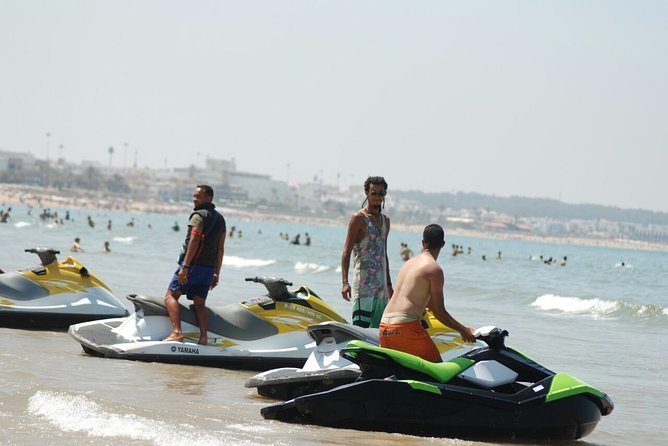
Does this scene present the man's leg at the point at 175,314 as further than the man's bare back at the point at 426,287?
Yes

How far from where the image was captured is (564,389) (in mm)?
7914

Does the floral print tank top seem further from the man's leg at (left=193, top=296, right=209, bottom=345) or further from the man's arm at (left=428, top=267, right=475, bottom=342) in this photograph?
the man's arm at (left=428, top=267, right=475, bottom=342)

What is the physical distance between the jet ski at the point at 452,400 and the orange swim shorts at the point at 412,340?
19 cm

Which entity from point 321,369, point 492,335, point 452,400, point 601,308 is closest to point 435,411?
point 452,400

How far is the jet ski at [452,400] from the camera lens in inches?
307

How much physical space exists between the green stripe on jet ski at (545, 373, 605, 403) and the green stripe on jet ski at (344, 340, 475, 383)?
0.58 meters

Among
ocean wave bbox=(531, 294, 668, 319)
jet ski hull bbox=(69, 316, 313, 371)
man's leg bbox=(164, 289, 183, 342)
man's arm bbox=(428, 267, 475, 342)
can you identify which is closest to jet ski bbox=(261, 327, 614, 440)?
man's arm bbox=(428, 267, 475, 342)

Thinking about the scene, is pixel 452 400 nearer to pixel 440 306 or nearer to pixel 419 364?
pixel 419 364

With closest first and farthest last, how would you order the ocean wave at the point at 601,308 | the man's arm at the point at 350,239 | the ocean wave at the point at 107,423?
the ocean wave at the point at 107,423, the man's arm at the point at 350,239, the ocean wave at the point at 601,308

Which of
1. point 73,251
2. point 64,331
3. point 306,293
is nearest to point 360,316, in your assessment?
point 306,293

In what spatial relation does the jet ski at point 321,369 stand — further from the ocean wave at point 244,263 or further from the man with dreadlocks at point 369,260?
the ocean wave at point 244,263

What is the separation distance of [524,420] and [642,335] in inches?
501

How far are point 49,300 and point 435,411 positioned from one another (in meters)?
6.45

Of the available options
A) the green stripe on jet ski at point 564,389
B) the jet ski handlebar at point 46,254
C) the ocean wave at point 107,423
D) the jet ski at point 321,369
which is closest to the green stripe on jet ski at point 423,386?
the green stripe on jet ski at point 564,389
